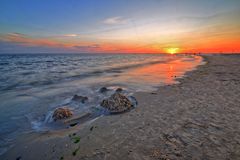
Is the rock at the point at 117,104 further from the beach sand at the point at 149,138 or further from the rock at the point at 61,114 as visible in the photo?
the rock at the point at 61,114

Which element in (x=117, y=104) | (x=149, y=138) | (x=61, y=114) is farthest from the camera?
(x=117, y=104)

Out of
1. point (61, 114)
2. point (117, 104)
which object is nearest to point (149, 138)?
point (117, 104)

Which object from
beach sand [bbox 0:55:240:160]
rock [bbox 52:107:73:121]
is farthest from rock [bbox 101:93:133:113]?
rock [bbox 52:107:73:121]

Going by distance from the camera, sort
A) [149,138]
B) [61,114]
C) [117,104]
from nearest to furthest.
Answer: [149,138] < [61,114] < [117,104]

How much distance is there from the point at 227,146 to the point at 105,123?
3.59 metres

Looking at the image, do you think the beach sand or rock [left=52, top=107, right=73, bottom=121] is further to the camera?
rock [left=52, top=107, right=73, bottom=121]

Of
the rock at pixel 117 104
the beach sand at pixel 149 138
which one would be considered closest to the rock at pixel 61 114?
the beach sand at pixel 149 138

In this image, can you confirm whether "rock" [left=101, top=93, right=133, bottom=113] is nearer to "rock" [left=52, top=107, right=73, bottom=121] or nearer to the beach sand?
the beach sand

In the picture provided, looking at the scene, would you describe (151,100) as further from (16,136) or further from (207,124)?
(16,136)

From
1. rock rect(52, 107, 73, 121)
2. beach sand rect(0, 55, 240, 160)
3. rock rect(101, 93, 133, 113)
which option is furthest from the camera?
rock rect(101, 93, 133, 113)

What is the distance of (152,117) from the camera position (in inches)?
228

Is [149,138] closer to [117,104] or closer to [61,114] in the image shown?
[117,104]

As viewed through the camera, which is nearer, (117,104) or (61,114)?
(61,114)

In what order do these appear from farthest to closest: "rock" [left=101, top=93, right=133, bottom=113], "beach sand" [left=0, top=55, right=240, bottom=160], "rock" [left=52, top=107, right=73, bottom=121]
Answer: "rock" [left=101, top=93, right=133, bottom=113]
"rock" [left=52, top=107, right=73, bottom=121]
"beach sand" [left=0, top=55, right=240, bottom=160]
